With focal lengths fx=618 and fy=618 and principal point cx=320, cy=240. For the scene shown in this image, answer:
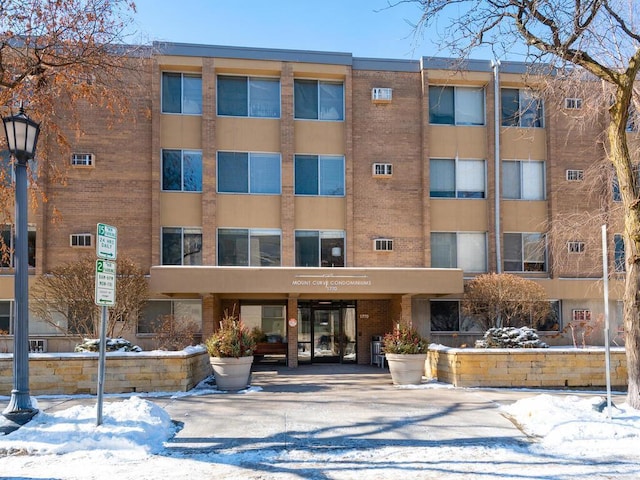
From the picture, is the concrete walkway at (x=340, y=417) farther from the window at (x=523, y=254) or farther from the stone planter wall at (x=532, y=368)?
the window at (x=523, y=254)

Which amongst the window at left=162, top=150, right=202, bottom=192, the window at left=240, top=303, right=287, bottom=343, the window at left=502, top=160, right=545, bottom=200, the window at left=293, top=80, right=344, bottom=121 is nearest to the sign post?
the window at left=162, top=150, right=202, bottom=192

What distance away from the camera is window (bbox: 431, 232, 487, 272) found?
870 inches

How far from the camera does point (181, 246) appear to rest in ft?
68.6

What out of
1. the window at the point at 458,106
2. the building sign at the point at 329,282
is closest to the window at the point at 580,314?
the window at the point at 458,106

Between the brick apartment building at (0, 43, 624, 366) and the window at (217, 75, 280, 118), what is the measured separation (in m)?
0.05

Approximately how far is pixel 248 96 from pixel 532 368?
43.1 feet

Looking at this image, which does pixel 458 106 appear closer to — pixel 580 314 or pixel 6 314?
pixel 580 314

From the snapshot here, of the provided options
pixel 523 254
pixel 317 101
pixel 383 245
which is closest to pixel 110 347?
pixel 383 245

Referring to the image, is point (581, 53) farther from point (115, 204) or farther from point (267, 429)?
point (115, 204)

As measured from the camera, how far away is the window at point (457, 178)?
22328 mm

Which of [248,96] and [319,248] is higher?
[248,96]

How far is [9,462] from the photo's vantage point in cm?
764

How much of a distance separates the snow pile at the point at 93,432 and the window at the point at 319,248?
39.4ft

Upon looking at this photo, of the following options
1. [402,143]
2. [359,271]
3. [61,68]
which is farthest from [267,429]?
[402,143]
